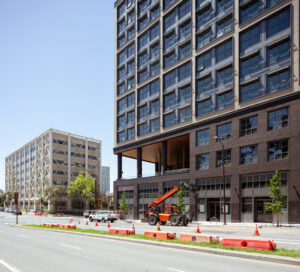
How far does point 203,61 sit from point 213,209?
2196 cm

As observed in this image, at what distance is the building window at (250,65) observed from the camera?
1672 inches

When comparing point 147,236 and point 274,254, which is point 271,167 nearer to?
point 147,236

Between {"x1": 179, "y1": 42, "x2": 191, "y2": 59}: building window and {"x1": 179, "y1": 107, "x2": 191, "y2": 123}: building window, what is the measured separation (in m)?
8.95

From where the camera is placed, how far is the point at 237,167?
43219 millimetres

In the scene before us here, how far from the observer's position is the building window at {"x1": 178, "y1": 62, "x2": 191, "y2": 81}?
53297 mm

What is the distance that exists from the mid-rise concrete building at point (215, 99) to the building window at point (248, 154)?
0.13 m

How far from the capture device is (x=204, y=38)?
166 ft

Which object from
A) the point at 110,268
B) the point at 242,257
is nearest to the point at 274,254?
the point at 242,257

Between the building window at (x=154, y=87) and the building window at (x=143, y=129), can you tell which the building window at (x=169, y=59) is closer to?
the building window at (x=154, y=87)

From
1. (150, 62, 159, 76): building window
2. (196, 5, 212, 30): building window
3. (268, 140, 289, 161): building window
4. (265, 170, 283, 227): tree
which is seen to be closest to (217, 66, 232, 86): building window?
(196, 5, 212, 30): building window

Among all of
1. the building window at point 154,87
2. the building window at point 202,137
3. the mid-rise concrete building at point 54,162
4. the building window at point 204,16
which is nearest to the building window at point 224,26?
the building window at point 204,16

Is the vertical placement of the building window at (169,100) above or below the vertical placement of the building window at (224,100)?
above

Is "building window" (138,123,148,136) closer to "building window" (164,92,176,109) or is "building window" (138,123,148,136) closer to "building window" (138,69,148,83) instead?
"building window" (164,92,176,109)

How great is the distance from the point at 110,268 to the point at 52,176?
347 ft
